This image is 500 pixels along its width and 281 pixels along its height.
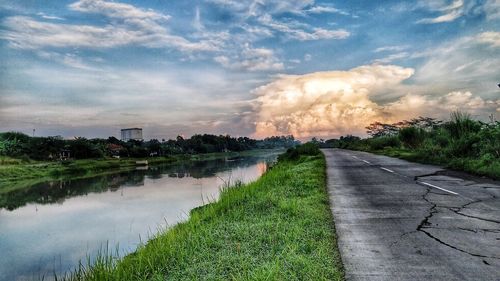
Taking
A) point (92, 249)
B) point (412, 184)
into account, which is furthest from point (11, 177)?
point (412, 184)

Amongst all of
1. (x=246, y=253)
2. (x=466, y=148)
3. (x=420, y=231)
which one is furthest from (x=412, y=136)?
(x=246, y=253)

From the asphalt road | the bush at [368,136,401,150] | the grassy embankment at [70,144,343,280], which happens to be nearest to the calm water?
the grassy embankment at [70,144,343,280]

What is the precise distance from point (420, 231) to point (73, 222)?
2270cm

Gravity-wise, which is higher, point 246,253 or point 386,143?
point 386,143

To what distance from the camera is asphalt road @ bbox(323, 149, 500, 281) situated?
423cm

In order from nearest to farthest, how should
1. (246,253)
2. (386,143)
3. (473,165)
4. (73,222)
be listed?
(246,253) < (473,165) < (73,222) < (386,143)

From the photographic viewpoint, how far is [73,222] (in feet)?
74.0

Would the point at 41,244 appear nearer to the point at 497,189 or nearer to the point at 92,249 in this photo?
the point at 92,249

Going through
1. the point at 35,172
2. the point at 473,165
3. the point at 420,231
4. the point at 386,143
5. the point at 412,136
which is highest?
the point at 412,136

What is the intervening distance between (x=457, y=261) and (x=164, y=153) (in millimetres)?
121381

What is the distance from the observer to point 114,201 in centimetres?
3062

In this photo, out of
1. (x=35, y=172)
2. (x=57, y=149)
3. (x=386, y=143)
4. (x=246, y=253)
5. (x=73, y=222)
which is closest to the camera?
(x=246, y=253)

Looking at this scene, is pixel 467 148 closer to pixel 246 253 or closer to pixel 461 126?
pixel 461 126

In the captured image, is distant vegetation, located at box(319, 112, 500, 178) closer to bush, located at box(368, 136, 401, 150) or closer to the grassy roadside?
the grassy roadside
